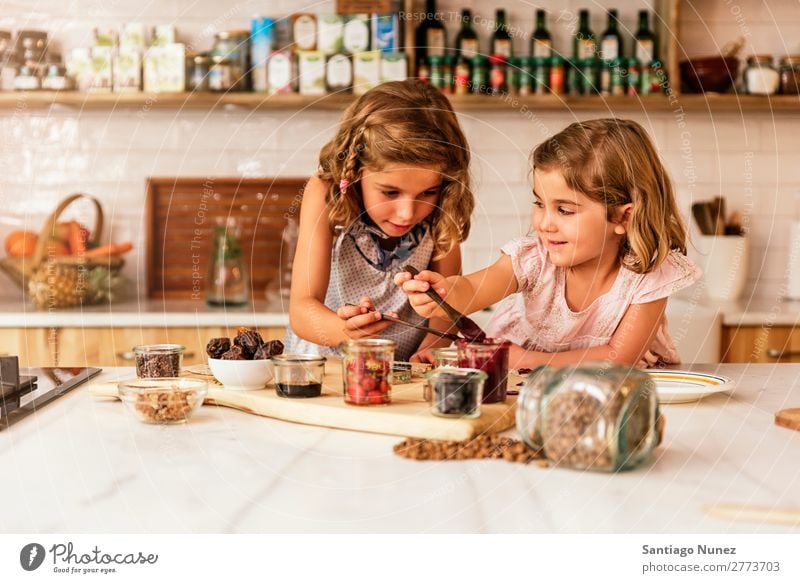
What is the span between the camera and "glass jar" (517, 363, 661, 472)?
774mm

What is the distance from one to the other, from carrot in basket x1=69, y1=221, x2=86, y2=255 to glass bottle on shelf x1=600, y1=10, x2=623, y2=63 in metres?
1.48

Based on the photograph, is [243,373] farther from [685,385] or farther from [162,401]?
[685,385]

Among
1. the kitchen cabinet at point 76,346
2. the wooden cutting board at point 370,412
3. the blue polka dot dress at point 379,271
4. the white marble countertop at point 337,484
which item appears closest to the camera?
the white marble countertop at point 337,484

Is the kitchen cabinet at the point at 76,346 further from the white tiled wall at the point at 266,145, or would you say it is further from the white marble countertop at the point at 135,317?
the white tiled wall at the point at 266,145

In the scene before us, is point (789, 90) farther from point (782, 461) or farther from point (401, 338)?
point (782, 461)

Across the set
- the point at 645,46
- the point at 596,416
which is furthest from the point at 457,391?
the point at 645,46

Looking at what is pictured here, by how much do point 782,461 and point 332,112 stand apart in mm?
1871

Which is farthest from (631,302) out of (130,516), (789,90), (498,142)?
(789,90)

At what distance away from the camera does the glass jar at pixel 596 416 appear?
77 centimetres

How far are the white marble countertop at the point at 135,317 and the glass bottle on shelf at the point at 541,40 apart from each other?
0.98m

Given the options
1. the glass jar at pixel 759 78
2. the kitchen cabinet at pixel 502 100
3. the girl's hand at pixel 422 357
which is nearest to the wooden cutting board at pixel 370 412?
the girl's hand at pixel 422 357

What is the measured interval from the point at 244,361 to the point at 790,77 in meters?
1.98

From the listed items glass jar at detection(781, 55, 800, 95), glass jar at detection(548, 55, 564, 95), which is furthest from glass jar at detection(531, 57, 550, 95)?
glass jar at detection(781, 55, 800, 95)

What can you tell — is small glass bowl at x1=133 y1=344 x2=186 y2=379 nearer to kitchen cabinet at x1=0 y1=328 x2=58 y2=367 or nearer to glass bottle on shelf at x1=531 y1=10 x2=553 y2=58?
kitchen cabinet at x1=0 y1=328 x2=58 y2=367
